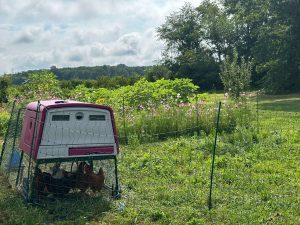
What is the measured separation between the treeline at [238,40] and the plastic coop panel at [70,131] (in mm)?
23955

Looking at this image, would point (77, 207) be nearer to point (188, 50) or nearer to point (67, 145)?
point (67, 145)

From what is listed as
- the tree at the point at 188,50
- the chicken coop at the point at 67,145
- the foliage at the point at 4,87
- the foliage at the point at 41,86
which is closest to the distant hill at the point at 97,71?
the tree at the point at 188,50

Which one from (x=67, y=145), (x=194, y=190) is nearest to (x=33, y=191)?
(x=67, y=145)

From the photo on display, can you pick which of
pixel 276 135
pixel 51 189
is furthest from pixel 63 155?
pixel 276 135

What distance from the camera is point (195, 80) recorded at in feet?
142

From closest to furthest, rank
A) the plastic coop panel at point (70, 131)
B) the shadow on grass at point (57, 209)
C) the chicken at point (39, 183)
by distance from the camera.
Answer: the shadow on grass at point (57, 209) → the plastic coop panel at point (70, 131) → the chicken at point (39, 183)

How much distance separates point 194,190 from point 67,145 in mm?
2065

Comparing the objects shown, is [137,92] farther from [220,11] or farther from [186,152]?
[220,11]

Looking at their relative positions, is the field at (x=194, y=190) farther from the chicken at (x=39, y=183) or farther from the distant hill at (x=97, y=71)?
the distant hill at (x=97, y=71)

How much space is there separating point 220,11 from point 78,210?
4866cm

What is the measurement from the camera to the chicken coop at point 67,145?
5777 mm

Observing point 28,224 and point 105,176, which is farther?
point 105,176

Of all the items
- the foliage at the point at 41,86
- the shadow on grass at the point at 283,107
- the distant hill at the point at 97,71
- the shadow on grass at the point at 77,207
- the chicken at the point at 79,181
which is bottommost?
the shadow on grass at the point at 77,207

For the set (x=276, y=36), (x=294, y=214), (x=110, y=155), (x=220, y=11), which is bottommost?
(x=294, y=214)
